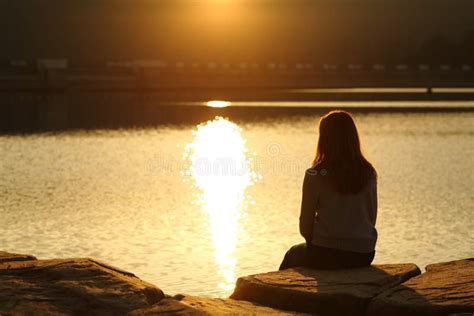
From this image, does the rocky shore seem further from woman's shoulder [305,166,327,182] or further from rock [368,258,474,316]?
woman's shoulder [305,166,327,182]

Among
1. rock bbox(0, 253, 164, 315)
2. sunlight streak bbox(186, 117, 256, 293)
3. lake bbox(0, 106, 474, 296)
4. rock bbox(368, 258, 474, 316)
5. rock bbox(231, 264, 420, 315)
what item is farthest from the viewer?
sunlight streak bbox(186, 117, 256, 293)

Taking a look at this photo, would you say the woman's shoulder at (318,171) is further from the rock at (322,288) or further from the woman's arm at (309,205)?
the rock at (322,288)

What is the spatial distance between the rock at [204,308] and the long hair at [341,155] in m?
1.16

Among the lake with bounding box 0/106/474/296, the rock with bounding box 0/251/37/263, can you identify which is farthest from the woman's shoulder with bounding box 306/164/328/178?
the lake with bounding box 0/106/474/296

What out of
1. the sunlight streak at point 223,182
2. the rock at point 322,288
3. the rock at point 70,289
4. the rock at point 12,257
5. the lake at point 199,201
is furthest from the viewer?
the sunlight streak at point 223,182

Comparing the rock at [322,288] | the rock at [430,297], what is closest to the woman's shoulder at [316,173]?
the rock at [322,288]

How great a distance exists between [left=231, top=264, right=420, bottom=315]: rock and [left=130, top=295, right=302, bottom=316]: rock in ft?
0.33

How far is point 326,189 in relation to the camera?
8.37 meters

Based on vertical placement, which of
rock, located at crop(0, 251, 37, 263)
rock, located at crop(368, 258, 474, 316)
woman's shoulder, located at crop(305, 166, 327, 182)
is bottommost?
rock, located at crop(368, 258, 474, 316)

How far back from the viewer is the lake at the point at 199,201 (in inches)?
547

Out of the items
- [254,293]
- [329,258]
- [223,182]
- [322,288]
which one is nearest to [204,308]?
[254,293]

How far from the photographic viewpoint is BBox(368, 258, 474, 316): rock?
7.35 m

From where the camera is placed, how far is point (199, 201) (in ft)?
67.6

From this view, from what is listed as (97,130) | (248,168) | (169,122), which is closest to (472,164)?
(248,168)
